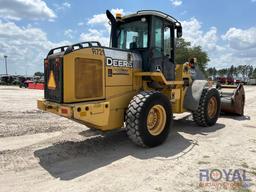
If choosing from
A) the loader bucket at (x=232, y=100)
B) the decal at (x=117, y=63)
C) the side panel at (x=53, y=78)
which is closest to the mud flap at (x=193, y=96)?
the decal at (x=117, y=63)

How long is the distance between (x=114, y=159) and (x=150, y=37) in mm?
3024

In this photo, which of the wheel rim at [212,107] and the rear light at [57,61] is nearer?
the rear light at [57,61]

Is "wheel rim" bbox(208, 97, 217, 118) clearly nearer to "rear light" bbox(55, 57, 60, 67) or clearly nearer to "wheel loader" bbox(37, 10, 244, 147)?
"wheel loader" bbox(37, 10, 244, 147)

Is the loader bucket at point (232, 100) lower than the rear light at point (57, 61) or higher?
lower

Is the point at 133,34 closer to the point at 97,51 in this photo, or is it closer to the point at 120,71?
the point at 120,71

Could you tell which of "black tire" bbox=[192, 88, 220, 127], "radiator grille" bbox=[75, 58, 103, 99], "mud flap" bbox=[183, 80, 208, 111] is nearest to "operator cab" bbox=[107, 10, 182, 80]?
"mud flap" bbox=[183, 80, 208, 111]

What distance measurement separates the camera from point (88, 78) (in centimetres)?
576

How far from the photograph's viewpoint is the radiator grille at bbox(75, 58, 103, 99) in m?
5.61

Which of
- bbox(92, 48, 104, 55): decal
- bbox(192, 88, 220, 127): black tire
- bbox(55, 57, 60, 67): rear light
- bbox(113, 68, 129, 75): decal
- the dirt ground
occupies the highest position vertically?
bbox(92, 48, 104, 55): decal

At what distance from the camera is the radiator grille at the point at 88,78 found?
5.61m

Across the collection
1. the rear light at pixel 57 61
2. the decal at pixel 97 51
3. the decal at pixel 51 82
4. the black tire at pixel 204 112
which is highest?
the decal at pixel 97 51

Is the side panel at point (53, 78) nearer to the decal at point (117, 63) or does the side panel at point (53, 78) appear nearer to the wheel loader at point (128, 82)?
the wheel loader at point (128, 82)

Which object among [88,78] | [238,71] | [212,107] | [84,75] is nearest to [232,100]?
[212,107]

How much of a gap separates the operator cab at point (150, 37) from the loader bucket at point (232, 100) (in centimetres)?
381
